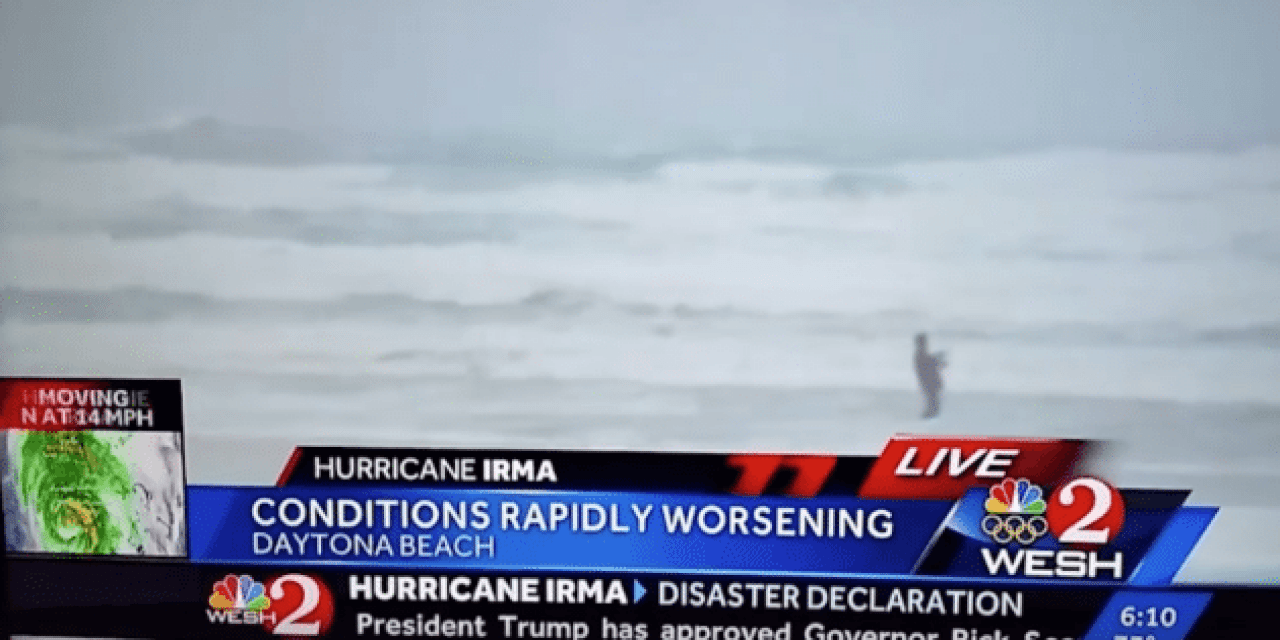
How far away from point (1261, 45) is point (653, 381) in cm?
123

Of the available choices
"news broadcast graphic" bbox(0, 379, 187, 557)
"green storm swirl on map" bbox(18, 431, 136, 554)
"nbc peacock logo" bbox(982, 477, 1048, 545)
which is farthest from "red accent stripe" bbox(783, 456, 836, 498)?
"green storm swirl on map" bbox(18, 431, 136, 554)

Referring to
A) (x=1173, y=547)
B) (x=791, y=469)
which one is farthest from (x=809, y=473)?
(x=1173, y=547)

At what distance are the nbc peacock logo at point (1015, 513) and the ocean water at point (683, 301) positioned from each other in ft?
0.38

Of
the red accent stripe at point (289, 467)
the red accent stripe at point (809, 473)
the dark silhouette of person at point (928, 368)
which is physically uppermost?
the red accent stripe at point (289, 467)

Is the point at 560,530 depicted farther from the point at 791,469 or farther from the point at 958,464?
the point at 958,464

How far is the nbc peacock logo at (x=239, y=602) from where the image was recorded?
8.00 ft

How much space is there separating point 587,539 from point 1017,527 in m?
0.82

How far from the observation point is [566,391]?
230 centimetres

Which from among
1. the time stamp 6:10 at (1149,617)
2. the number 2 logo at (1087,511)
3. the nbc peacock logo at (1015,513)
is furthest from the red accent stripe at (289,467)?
the time stamp 6:10 at (1149,617)

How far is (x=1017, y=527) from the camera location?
2.30 meters

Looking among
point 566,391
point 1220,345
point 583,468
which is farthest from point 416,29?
point 1220,345

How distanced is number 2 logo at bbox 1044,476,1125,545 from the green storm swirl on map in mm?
1803

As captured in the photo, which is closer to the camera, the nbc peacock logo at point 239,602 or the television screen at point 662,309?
the television screen at point 662,309

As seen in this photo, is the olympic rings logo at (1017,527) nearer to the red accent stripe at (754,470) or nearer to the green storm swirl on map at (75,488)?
the red accent stripe at (754,470)
